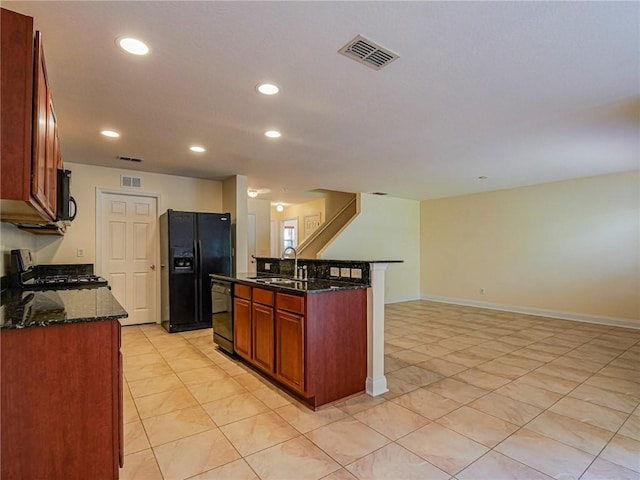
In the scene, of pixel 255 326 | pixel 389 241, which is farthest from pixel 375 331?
pixel 389 241

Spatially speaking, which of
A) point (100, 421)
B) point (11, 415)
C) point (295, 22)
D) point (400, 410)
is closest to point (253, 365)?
point (400, 410)

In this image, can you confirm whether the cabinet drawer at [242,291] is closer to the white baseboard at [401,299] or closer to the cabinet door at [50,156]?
the cabinet door at [50,156]

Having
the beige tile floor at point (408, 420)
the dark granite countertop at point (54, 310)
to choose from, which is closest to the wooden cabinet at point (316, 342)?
the beige tile floor at point (408, 420)

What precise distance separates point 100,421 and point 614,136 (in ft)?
16.7

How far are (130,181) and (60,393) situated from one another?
4.37 m

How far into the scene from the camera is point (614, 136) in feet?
12.3

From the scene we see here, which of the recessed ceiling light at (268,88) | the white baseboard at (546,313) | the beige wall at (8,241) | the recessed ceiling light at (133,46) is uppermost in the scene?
the recessed ceiling light at (133,46)

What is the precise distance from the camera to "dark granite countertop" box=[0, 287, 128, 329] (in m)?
1.60

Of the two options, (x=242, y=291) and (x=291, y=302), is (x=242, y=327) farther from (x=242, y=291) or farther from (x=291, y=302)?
(x=291, y=302)

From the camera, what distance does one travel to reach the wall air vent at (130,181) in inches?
207

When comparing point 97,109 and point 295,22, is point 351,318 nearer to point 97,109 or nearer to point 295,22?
point 295,22

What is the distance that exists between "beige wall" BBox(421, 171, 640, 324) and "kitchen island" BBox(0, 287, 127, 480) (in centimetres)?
697

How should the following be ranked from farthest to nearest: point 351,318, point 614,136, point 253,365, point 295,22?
point 614,136, point 253,365, point 351,318, point 295,22

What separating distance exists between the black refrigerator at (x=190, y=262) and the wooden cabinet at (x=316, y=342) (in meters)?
2.32
